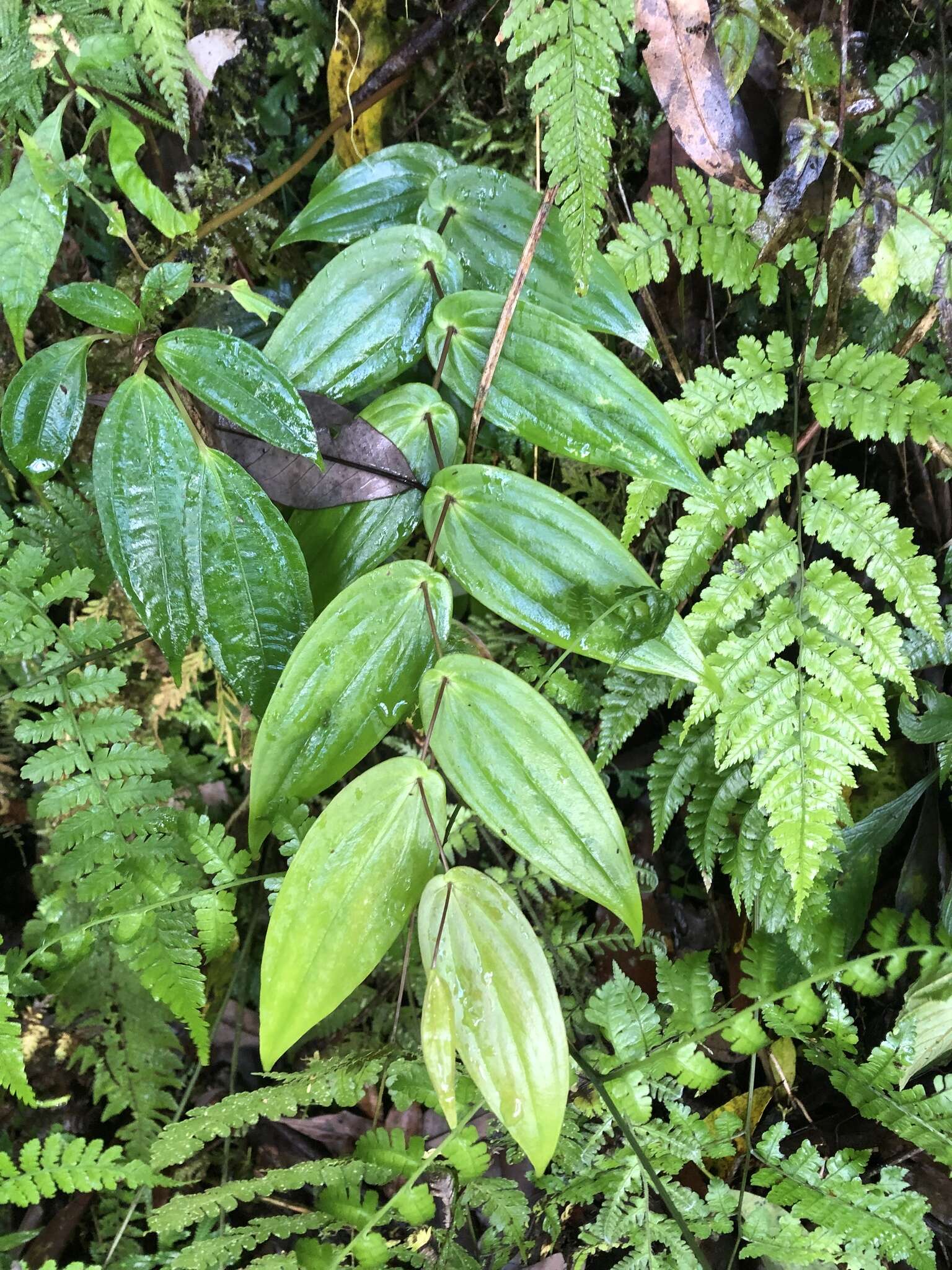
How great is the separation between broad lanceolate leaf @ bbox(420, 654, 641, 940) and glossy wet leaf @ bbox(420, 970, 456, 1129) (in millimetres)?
201

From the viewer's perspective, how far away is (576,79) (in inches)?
40.1

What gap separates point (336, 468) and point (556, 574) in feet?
1.28

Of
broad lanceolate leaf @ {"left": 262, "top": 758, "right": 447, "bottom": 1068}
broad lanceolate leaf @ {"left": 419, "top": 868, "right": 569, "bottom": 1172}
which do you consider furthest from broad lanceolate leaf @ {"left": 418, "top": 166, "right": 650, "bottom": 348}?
broad lanceolate leaf @ {"left": 419, "top": 868, "right": 569, "bottom": 1172}

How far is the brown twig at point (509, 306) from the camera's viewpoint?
1.16 m

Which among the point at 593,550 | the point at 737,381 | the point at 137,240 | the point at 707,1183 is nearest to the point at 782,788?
the point at 593,550

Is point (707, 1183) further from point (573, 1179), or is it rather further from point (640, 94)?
point (640, 94)

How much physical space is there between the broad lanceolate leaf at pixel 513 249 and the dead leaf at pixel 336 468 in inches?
13.1

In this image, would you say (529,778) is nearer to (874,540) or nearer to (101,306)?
(874,540)

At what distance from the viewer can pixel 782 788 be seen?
1.20 metres

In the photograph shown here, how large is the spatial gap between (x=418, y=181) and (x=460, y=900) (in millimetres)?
1190

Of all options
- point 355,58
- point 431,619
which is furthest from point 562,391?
point 355,58

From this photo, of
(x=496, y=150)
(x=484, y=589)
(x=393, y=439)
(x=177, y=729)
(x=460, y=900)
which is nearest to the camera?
(x=460, y=900)

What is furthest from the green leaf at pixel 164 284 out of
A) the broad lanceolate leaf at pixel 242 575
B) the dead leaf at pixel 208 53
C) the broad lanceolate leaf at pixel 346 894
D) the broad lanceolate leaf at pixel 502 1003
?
the broad lanceolate leaf at pixel 502 1003

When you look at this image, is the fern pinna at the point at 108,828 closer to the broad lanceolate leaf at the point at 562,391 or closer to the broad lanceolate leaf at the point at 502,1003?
the broad lanceolate leaf at the point at 502,1003
